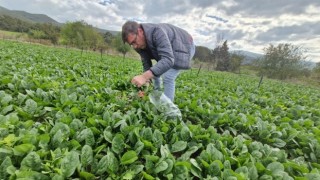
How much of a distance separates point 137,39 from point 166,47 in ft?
1.39

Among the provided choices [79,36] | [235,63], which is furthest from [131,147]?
[235,63]

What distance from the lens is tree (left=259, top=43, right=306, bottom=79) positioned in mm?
41031

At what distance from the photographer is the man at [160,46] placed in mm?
3076

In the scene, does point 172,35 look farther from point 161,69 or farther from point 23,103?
point 23,103

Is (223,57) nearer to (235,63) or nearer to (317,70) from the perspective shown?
(235,63)

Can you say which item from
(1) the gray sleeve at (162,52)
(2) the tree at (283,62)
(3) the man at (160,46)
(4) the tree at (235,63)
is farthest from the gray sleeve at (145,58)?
(4) the tree at (235,63)

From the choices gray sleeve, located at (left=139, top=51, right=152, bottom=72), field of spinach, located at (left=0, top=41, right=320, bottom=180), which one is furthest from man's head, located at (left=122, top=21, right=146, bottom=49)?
field of spinach, located at (left=0, top=41, right=320, bottom=180)

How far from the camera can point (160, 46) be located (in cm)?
314

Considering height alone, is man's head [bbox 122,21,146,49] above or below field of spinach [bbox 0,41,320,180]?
above

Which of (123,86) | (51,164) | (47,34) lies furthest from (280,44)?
(47,34)

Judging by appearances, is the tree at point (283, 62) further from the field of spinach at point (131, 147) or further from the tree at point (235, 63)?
the field of spinach at point (131, 147)

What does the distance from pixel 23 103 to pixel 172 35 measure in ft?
7.97

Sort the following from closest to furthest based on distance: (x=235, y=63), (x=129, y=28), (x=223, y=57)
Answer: (x=129, y=28), (x=235, y=63), (x=223, y=57)

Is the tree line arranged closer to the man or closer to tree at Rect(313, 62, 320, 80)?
tree at Rect(313, 62, 320, 80)
